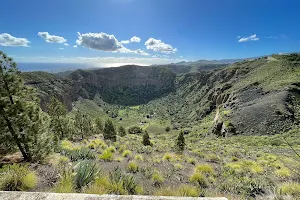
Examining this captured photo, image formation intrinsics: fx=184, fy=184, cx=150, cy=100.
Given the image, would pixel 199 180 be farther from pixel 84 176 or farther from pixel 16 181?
pixel 16 181

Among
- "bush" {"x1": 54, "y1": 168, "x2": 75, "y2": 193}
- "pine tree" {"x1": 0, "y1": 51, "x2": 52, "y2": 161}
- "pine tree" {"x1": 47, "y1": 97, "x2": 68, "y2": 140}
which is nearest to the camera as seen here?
"bush" {"x1": 54, "y1": 168, "x2": 75, "y2": 193}

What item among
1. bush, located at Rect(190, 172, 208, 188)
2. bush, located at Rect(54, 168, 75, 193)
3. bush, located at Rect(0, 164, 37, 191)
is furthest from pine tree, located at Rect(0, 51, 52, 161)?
bush, located at Rect(190, 172, 208, 188)

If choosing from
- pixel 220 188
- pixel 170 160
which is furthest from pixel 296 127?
pixel 220 188

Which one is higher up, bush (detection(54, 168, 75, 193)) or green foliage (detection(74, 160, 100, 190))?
bush (detection(54, 168, 75, 193))

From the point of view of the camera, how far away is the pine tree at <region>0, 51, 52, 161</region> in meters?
8.86

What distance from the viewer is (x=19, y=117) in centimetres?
909

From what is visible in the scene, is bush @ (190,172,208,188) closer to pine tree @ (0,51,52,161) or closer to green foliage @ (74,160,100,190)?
green foliage @ (74,160,100,190)

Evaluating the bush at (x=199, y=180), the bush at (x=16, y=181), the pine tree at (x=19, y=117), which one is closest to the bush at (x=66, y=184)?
the bush at (x=16, y=181)

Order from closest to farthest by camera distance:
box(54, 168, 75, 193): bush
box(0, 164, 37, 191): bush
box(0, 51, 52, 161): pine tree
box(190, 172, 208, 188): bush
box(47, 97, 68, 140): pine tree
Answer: box(54, 168, 75, 193): bush, box(0, 164, 37, 191): bush, box(190, 172, 208, 188): bush, box(0, 51, 52, 161): pine tree, box(47, 97, 68, 140): pine tree

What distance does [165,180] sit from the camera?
25.4 feet

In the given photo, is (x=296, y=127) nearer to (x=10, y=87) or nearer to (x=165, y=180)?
(x=165, y=180)

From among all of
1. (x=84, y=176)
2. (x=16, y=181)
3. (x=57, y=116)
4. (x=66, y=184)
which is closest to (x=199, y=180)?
(x=84, y=176)

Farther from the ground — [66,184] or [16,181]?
[66,184]

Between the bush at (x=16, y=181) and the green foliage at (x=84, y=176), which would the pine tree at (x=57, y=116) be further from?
the green foliage at (x=84, y=176)
